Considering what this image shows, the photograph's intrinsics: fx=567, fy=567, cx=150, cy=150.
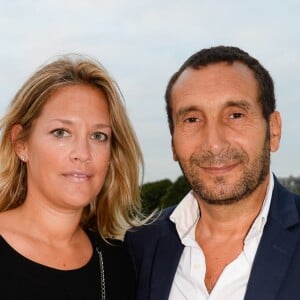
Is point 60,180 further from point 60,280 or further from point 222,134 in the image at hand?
point 222,134

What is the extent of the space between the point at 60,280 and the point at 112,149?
3.84ft

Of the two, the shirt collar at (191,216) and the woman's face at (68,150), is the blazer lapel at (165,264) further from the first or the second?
the woman's face at (68,150)

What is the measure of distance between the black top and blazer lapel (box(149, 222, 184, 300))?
0.28 metres

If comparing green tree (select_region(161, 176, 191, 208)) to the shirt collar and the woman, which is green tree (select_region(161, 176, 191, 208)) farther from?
the woman

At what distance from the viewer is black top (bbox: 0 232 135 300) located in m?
3.60

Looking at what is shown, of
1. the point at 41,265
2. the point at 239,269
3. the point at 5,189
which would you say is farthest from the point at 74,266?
the point at 239,269

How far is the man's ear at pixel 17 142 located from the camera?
13.5ft

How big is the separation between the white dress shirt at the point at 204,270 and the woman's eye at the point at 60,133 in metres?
1.14

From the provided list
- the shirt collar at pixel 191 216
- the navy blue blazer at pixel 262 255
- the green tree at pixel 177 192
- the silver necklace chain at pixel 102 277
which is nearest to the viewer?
the navy blue blazer at pixel 262 255

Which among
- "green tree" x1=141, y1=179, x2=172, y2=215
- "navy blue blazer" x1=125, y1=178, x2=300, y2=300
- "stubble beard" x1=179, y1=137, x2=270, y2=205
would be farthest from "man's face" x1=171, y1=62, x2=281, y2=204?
"green tree" x1=141, y1=179, x2=172, y2=215

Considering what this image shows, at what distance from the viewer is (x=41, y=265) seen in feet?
12.3

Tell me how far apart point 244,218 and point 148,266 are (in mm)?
803

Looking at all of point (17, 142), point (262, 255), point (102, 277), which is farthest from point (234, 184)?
point (17, 142)

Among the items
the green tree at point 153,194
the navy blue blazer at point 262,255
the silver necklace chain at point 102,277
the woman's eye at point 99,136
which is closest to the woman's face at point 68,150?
the woman's eye at point 99,136
